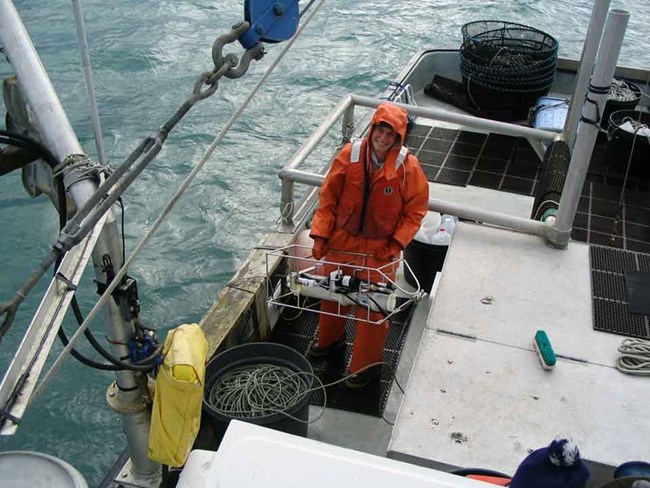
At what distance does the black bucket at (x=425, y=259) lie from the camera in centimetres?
584

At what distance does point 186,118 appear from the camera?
13852 millimetres

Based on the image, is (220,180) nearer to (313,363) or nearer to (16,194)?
(16,194)

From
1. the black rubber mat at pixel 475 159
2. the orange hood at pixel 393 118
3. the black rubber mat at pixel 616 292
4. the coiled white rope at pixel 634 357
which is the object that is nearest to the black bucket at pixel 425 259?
the black rubber mat at pixel 616 292

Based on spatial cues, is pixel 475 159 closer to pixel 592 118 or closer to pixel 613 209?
pixel 613 209

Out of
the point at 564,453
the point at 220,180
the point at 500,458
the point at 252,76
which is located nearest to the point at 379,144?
the point at 500,458

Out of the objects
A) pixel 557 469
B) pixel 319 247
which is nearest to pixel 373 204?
pixel 319 247

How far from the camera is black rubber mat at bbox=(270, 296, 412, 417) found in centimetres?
527

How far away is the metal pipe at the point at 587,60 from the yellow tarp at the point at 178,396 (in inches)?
162

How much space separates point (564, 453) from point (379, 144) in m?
2.77

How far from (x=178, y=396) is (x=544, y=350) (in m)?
2.10

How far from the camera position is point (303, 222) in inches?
246

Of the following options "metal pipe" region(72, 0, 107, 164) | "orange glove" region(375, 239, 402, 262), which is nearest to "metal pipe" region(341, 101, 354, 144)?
"orange glove" region(375, 239, 402, 262)

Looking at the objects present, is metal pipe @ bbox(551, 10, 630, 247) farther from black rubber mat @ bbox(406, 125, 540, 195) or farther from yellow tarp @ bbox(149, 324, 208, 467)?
black rubber mat @ bbox(406, 125, 540, 195)

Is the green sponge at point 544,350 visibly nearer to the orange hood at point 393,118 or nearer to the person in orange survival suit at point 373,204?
the person in orange survival suit at point 373,204
